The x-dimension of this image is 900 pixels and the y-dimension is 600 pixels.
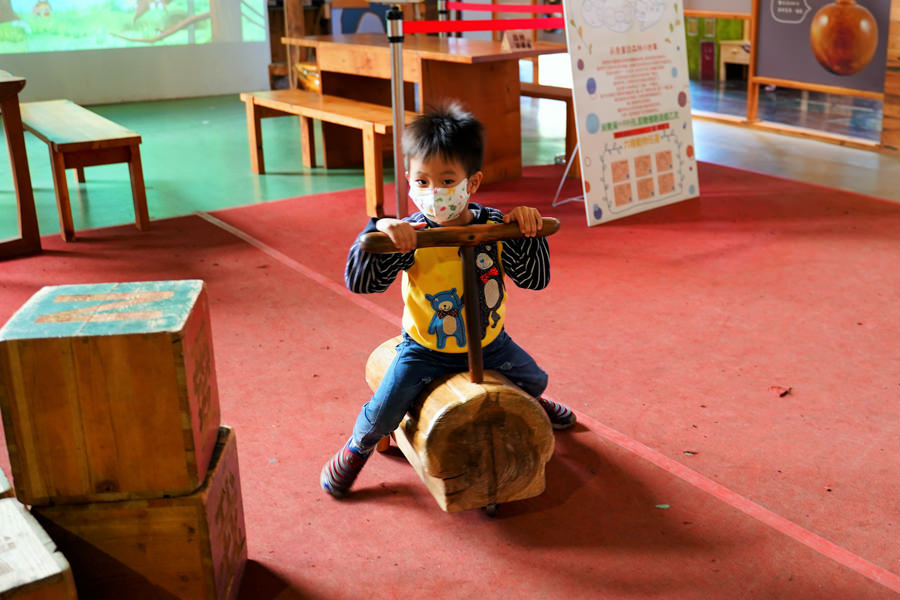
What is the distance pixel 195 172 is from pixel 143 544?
4.38 meters

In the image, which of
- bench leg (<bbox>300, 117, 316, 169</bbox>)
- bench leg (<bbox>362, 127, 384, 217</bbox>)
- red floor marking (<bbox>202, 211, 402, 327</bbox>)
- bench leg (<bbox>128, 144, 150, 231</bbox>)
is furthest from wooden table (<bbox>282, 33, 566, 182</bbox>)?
bench leg (<bbox>128, 144, 150, 231</bbox>)

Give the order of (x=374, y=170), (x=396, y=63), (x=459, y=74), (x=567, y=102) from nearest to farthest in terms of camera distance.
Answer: (x=396, y=63)
(x=374, y=170)
(x=459, y=74)
(x=567, y=102)

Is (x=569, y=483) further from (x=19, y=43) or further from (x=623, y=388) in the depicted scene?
(x=19, y=43)

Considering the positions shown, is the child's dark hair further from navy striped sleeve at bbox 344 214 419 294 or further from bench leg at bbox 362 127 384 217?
bench leg at bbox 362 127 384 217

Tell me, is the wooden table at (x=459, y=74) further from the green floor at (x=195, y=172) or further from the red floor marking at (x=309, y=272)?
the red floor marking at (x=309, y=272)

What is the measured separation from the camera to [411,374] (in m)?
2.02

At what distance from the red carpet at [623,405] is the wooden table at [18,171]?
4.3 inches

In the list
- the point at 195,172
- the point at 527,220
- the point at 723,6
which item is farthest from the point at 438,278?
the point at 723,6

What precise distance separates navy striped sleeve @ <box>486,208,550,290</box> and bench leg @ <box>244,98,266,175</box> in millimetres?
3751

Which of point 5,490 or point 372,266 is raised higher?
point 372,266

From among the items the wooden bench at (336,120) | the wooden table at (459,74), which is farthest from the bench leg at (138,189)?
the wooden table at (459,74)

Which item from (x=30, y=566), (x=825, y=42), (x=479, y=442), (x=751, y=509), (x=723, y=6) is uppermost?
(x=723, y=6)

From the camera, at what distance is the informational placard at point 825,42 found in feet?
19.9

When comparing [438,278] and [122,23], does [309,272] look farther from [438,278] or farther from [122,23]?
[122,23]
